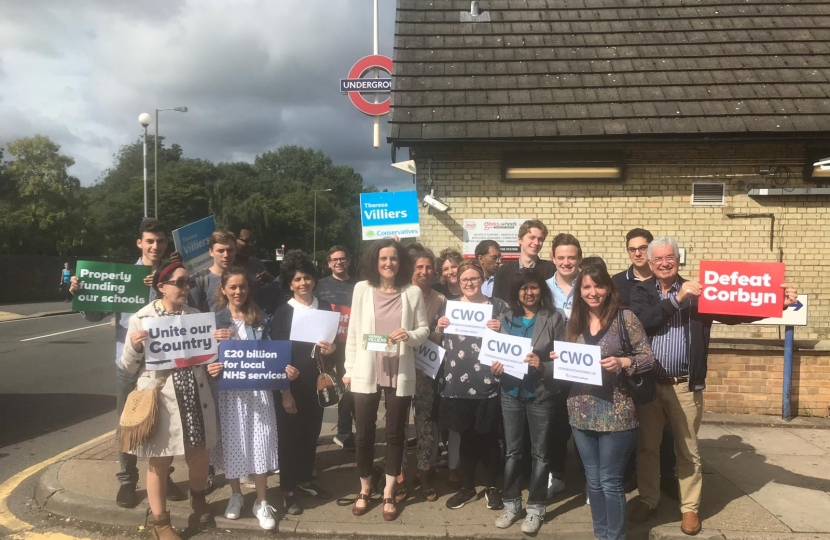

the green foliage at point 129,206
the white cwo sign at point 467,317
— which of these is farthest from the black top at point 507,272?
the green foliage at point 129,206

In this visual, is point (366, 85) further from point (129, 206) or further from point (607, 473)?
point (129, 206)

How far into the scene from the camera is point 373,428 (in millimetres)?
4113

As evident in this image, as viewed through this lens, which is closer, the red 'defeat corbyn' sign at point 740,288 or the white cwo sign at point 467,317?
the red 'defeat corbyn' sign at point 740,288

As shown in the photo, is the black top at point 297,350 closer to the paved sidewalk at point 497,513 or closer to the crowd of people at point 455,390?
the crowd of people at point 455,390

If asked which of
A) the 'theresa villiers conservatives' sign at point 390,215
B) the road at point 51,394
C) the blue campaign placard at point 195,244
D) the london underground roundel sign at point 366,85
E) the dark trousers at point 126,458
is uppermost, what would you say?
the london underground roundel sign at point 366,85

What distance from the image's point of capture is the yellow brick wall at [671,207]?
7535 mm

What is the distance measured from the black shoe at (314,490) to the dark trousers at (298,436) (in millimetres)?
39

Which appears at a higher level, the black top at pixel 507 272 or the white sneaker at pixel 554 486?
the black top at pixel 507 272

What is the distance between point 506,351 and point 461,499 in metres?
1.32

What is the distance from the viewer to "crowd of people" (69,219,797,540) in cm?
348

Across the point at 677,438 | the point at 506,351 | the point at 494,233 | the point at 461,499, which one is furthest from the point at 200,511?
the point at 494,233

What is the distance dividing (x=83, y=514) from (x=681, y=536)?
4323 millimetres

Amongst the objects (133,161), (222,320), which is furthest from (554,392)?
(133,161)

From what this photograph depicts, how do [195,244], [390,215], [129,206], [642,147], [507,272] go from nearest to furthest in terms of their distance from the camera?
[507,272] < [195,244] < [390,215] < [642,147] < [129,206]
